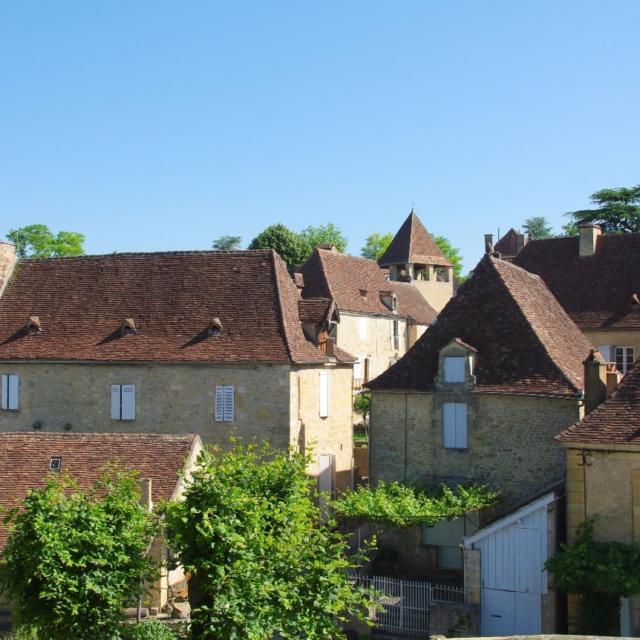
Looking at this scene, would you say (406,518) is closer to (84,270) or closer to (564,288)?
(84,270)

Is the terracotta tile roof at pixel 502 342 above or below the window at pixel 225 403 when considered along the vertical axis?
Result: above

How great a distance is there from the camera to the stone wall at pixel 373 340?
1721 inches

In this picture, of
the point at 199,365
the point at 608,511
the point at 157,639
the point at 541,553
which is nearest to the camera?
the point at 157,639

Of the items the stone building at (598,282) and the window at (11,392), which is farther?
the stone building at (598,282)

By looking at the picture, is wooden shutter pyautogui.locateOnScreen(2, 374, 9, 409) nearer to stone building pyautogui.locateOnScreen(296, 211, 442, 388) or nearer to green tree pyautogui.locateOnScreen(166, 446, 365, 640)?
stone building pyautogui.locateOnScreen(296, 211, 442, 388)

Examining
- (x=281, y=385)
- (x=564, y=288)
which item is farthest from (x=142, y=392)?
(x=564, y=288)

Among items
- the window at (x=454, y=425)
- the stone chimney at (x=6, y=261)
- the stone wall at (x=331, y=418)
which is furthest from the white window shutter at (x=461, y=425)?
the stone chimney at (x=6, y=261)

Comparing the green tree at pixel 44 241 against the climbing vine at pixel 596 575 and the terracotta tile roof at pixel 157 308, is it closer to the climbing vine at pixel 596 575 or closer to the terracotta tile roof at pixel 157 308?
the terracotta tile roof at pixel 157 308

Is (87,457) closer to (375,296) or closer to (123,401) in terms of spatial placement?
(123,401)

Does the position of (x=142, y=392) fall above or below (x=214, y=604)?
above

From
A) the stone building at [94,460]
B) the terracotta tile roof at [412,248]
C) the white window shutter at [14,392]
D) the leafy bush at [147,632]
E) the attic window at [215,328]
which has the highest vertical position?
the terracotta tile roof at [412,248]

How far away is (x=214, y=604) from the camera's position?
1373 centimetres

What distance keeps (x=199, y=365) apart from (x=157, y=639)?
37.9 feet

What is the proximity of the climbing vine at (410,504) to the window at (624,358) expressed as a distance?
613 inches
